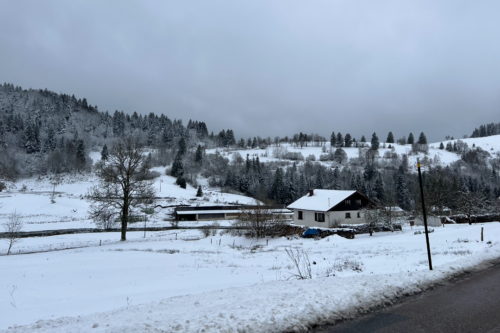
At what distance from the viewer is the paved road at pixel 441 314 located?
5855 millimetres

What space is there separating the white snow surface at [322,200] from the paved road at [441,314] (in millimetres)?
39392

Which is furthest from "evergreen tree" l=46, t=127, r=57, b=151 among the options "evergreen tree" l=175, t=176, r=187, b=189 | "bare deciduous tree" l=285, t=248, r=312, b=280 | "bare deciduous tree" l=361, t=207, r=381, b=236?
"bare deciduous tree" l=285, t=248, r=312, b=280

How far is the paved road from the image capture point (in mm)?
5855

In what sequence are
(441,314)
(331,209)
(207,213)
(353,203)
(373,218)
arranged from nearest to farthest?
(441,314) → (373,218) → (331,209) → (353,203) → (207,213)

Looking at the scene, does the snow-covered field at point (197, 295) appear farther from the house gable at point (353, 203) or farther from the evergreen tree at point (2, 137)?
the evergreen tree at point (2, 137)

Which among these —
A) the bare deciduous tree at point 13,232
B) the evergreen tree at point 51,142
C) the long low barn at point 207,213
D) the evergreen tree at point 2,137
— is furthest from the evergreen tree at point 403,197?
the evergreen tree at point 2,137

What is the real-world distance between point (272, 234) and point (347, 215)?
17014mm

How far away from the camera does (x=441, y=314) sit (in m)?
6.58

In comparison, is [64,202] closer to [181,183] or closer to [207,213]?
[207,213]

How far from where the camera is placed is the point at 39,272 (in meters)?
13.7

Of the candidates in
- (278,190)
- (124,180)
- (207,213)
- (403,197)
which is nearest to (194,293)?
(124,180)

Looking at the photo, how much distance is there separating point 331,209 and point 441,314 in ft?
136

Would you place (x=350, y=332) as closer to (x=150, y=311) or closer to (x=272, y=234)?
(x=150, y=311)

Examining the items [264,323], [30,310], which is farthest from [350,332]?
A: [30,310]
